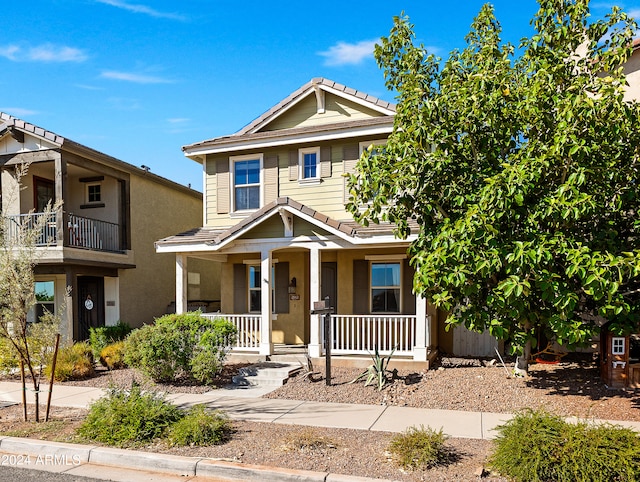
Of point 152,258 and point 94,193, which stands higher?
point 94,193

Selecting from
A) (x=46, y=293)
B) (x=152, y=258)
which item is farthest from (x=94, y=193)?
(x=46, y=293)

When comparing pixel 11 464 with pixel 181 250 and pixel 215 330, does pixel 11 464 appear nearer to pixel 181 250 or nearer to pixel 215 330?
pixel 215 330

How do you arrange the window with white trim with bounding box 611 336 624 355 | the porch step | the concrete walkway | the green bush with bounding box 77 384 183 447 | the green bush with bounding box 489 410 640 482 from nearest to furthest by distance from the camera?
the green bush with bounding box 489 410 640 482, the concrete walkway, the green bush with bounding box 77 384 183 447, the window with white trim with bounding box 611 336 624 355, the porch step

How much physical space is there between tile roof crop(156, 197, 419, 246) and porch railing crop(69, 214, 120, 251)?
10.4 ft

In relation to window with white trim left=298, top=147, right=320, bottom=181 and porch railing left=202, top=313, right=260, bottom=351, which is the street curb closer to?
porch railing left=202, top=313, right=260, bottom=351

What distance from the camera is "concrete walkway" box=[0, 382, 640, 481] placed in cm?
541

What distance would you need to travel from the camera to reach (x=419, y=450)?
5.35 meters

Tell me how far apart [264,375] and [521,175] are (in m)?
6.51

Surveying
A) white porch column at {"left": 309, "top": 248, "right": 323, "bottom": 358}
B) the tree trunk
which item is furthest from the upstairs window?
the tree trunk

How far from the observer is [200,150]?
1346 cm

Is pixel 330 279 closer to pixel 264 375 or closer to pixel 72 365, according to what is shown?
pixel 264 375

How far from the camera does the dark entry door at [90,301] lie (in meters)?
15.0

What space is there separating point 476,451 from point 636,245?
4.09 metres

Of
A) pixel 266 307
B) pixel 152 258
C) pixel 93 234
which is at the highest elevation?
pixel 93 234
